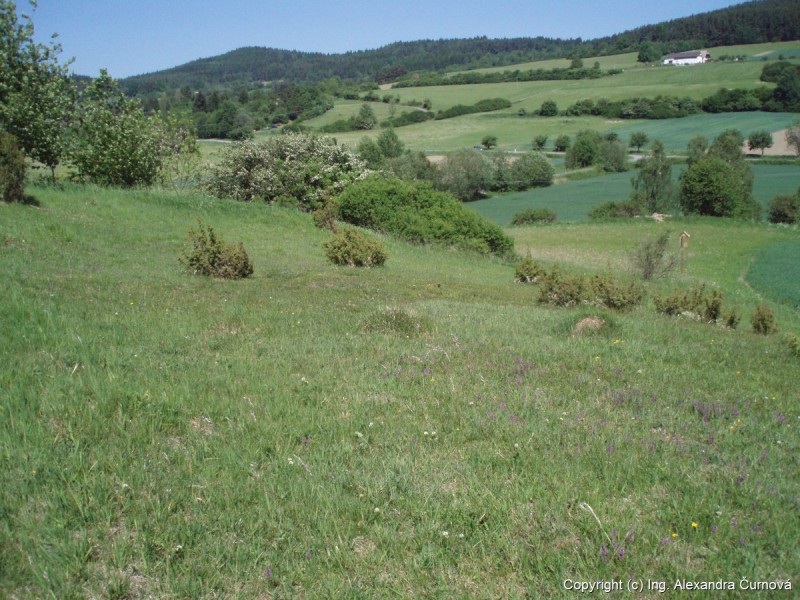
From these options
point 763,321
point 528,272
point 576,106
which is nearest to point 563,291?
point 763,321

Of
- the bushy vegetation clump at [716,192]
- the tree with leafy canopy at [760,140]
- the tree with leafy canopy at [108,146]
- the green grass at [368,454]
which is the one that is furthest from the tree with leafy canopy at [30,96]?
the tree with leafy canopy at [760,140]

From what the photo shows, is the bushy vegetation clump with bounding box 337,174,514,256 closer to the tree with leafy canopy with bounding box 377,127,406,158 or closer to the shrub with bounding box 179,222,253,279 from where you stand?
the shrub with bounding box 179,222,253,279

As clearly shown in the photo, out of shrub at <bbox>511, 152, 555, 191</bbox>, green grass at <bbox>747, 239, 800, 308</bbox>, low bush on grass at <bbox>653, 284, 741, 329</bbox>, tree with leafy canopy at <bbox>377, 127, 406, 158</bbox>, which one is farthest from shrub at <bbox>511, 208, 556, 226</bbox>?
low bush on grass at <bbox>653, 284, 741, 329</bbox>

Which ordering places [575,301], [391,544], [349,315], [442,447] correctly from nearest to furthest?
[391,544] → [442,447] → [349,315] → [575,301]

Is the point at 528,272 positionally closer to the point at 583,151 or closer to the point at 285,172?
the point at 285,172

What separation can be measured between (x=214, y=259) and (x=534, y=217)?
176 feet

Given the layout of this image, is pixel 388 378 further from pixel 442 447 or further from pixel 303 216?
pixel 303 216

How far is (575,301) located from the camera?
1422 centimetres

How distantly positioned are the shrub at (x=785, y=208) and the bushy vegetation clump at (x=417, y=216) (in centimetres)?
4342

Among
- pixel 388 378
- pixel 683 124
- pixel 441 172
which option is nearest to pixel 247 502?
pixel 388 378

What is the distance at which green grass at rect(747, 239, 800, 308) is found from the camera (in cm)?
2930

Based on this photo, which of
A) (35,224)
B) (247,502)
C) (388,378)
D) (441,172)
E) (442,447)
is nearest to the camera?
(247,502)

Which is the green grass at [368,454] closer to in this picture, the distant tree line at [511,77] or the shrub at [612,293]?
the shrub at [612,293]

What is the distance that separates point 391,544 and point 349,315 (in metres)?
6.34
